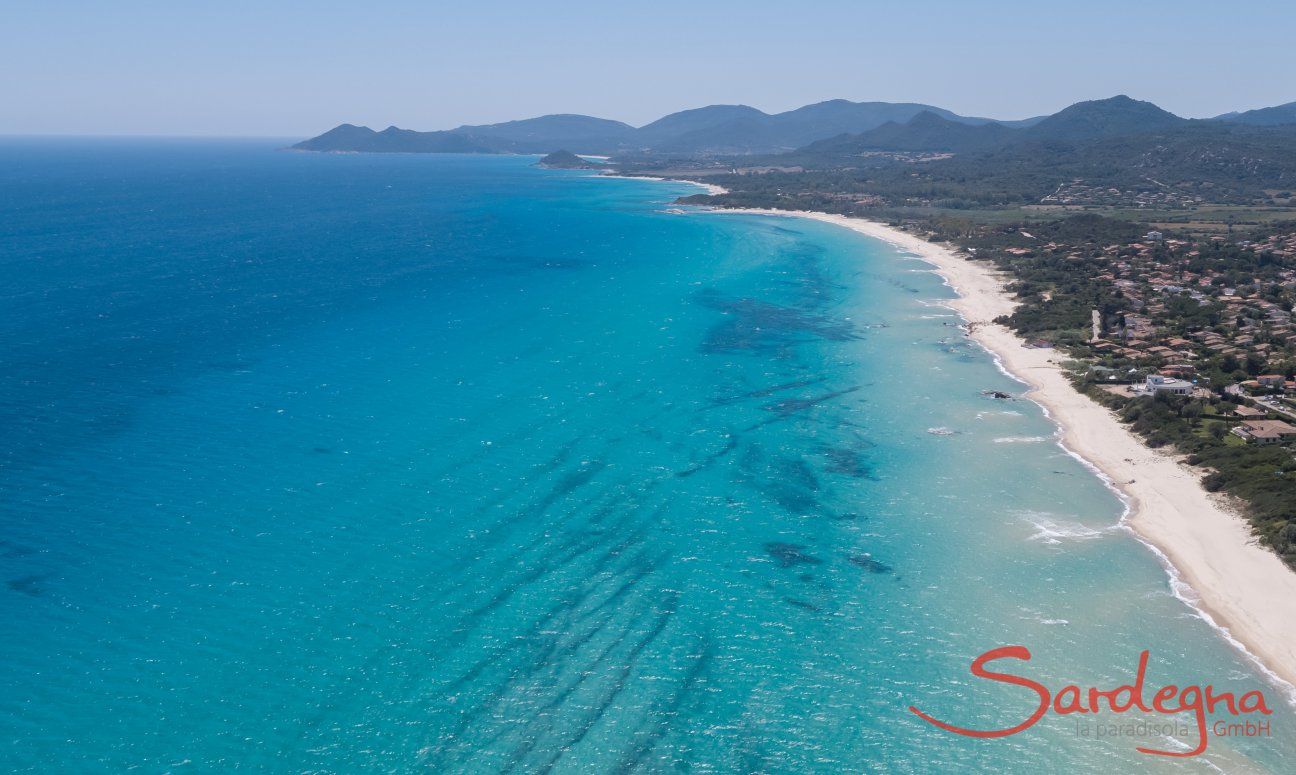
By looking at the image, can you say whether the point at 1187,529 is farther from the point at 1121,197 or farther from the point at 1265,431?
the point at 1121,197

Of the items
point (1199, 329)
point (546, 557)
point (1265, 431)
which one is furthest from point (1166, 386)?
point (546, 557)

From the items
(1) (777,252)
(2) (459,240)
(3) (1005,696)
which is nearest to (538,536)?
(3) (1005,696)

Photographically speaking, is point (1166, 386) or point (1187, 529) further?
point (1166, 386)

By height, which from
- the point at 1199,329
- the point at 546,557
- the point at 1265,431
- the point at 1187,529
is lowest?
the point at 546,557

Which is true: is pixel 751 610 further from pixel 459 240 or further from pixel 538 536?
pixel 459 240

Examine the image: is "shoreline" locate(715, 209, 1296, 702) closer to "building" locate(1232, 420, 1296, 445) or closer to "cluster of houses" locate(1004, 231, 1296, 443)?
"building" locate(1232, 420, 1296, 445)

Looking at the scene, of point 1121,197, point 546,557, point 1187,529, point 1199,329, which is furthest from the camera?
point 1121,197
